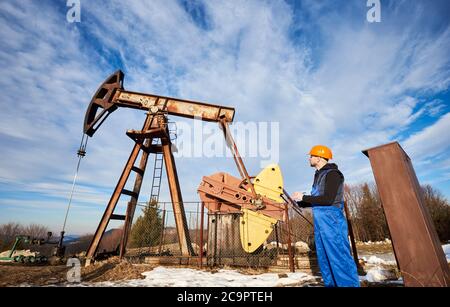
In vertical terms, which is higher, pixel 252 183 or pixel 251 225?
pixel 252 183

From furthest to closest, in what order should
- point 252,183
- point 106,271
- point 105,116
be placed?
point 105,116, point 252,183, point 106,271

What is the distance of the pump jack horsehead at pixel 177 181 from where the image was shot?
5.59 meters

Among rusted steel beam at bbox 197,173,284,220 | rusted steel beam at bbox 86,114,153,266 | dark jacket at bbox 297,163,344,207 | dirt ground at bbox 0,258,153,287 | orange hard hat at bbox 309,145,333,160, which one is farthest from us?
rusted steel beam at bbox 86,114,153,266

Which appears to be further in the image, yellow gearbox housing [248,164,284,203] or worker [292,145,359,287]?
yellow gearbox housing [248,164,284,203]

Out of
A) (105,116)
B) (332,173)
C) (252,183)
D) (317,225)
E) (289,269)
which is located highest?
(105,116)

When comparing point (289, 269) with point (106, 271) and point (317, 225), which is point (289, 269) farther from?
point (106, 271)

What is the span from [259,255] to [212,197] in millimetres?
1939

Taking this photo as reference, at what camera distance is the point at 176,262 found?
220 inches

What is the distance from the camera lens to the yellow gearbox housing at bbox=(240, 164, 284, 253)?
17.9 ft

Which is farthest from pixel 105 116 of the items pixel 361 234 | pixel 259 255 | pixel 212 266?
pixel 361 234

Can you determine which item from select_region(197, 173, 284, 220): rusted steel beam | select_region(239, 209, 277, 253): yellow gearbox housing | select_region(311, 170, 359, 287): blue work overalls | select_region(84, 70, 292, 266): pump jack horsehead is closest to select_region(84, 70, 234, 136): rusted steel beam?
select_region(84, 70, 292, 266): pump jack horsehead

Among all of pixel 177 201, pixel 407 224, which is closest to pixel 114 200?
pixel 177 201

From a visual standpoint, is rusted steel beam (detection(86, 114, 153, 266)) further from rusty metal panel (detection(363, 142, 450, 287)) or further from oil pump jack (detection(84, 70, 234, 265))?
rusty metal panel (detection(363, 142, 450, 287))

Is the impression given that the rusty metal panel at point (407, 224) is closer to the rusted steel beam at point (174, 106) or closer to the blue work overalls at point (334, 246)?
the blue work overalls at point (334, 246)
